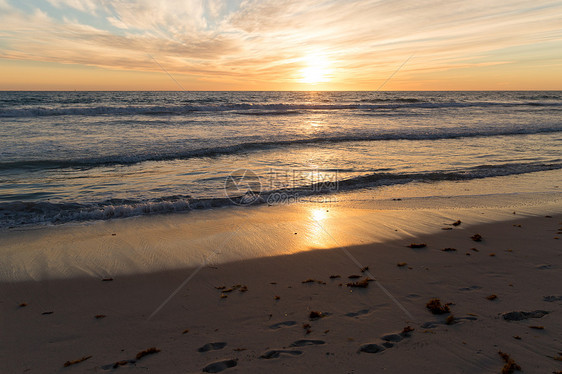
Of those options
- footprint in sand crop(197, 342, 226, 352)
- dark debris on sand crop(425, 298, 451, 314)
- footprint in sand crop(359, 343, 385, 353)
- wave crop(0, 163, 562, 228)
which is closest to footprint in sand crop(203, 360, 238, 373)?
footprint in sand crop(197, 342, 226, 352)

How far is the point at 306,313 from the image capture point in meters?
3.14

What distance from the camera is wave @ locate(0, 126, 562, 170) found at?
10102mm

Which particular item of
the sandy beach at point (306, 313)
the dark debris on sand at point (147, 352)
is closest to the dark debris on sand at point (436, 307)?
the sandy beach at point (306, 313)

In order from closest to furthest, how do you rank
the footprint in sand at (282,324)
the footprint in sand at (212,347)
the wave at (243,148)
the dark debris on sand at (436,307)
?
the footprint in sand at (212,347)
the footprint in sand at (282,324)
the dark debris on sand at (436,307)
the wave at (243,148)

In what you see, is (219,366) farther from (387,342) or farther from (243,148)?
(243,148)

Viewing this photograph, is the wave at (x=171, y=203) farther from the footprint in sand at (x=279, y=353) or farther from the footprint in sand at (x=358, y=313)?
the footprint in sand at (x=279, y=353)

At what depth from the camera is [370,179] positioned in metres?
8.85

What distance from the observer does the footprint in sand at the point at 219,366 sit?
2.42 metres

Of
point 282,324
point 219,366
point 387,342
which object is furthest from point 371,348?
point 219,366

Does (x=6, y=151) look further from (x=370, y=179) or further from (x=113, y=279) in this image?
(x=370, y=179)

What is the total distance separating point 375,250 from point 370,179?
14.7 ft

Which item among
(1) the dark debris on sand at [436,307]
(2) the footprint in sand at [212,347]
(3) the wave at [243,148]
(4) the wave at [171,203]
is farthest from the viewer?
(3) the wave at [243,148]

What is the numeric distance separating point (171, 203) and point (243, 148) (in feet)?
23.6

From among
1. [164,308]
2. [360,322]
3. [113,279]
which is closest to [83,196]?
[113,279]
